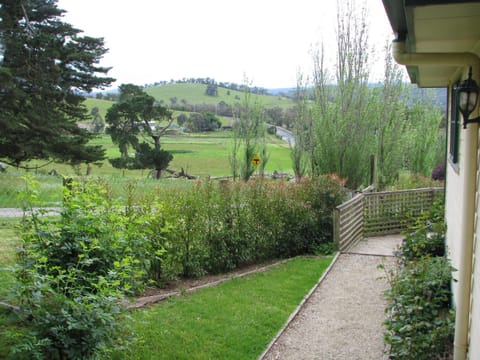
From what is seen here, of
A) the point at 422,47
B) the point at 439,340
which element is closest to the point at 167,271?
the point at 439,340

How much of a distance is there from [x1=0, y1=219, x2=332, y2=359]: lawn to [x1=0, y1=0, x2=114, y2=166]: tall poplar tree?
14.0 metres

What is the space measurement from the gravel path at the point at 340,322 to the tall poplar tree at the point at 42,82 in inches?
638

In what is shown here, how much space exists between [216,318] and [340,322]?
5.24ft

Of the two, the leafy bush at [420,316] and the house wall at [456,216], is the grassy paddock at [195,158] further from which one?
the leafy bush at [420,316]

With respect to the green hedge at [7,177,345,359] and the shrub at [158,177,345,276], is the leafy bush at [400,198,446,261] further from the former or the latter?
the green hedge at [7,177,345,359]

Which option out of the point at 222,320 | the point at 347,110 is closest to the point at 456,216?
the point at 222,320

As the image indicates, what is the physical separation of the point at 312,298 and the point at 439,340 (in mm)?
2867

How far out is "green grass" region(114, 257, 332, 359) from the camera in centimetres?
457

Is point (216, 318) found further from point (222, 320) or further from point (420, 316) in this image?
point (420, 316)

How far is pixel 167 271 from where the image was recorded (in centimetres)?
703

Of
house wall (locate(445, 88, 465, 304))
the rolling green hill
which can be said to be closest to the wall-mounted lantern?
house wall (locate(445, 88, 465, 304))

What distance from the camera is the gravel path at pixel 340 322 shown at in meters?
4.78

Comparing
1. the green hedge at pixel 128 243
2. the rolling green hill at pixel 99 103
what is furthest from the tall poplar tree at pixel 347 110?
the rolling green hill at pixel 99 103

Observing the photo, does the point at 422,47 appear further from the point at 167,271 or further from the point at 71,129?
the point at 71,129
